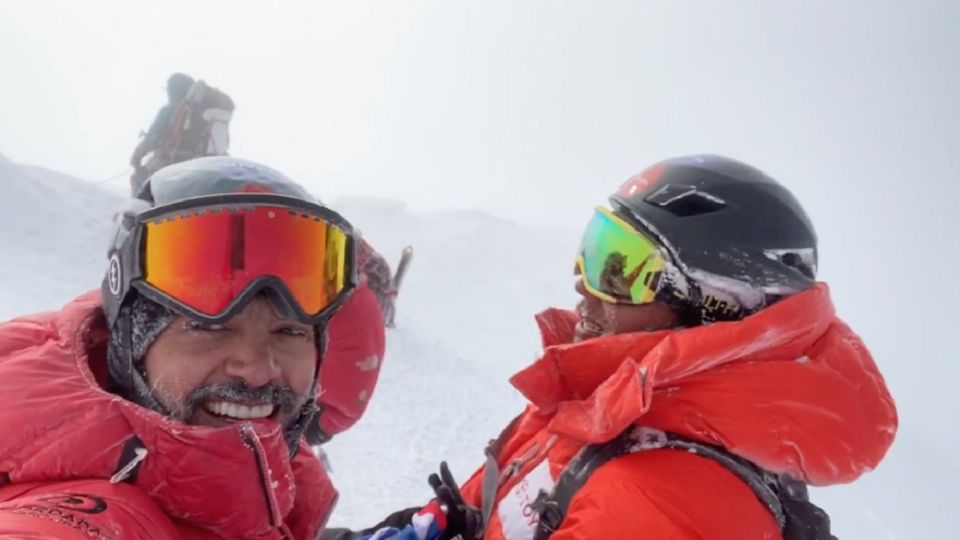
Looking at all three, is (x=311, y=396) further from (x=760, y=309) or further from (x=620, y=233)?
(x=760, y=309)

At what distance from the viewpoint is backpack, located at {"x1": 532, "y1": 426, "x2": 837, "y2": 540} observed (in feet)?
6.23

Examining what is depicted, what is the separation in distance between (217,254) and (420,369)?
10221 millimetres

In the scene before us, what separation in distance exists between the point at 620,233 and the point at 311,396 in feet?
4.15

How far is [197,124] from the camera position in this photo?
45.8ft

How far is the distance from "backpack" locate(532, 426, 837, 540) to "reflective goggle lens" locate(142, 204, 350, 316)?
983 millimetres

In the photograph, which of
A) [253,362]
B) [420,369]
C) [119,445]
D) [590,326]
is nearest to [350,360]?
[590,326]

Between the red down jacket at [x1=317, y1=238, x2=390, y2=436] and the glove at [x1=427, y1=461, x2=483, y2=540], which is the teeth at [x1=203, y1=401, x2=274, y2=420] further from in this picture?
the red down jacket at [x1=317, y1=238, x2=390, y2=436]

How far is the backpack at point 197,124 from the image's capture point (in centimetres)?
1381

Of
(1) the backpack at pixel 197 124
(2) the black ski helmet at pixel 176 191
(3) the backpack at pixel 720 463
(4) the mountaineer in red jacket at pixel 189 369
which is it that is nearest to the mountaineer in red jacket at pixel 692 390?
(3) the backpack at pixel 720 463

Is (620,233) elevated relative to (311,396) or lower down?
elevated

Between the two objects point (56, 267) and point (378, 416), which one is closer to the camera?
point (378, 416)

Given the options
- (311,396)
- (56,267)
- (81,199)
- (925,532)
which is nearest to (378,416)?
(56,267)

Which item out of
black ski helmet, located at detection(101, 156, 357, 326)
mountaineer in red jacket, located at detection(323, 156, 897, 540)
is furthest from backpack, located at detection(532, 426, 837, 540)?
black ski helmet, located at detection(101, 156, 357, 326)

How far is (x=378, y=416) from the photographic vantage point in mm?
9469
